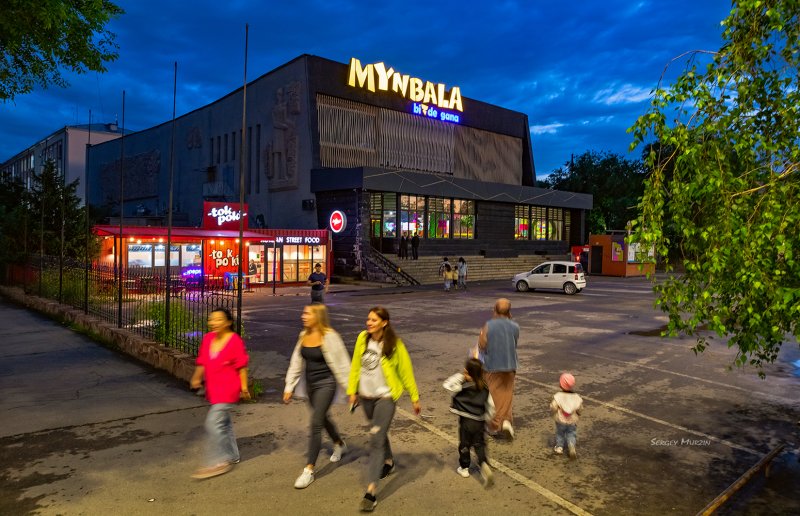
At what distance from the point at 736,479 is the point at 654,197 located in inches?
133

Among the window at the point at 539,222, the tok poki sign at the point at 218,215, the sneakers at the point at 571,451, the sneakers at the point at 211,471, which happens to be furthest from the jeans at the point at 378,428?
the window at the point at 539,222

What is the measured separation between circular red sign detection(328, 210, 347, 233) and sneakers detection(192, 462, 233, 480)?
29731 millimetres

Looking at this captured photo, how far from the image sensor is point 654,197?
4.81 metres

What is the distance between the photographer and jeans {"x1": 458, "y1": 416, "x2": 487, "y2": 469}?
5.46 metres

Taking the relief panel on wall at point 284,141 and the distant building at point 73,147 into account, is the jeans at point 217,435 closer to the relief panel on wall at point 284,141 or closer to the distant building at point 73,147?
the relief panel on wall at point 284,141

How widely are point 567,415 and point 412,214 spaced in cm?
3401

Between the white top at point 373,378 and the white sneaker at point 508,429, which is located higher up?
the white top at point 373,378

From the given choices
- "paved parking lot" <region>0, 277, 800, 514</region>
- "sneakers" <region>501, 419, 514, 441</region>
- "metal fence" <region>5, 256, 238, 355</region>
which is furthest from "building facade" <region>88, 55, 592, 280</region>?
"sneakers" <region>501, 419, 514, 441</region>

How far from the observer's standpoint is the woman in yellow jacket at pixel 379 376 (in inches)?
203

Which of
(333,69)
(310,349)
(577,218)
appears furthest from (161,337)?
(577,218)

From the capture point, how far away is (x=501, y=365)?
673cm

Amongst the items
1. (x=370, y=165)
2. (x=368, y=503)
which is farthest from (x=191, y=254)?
(x=368, y=503)

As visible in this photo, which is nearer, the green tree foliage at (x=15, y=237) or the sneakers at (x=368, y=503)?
the sneakers at (x=368, y=503)

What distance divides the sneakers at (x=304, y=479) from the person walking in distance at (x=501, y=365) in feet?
8.22
